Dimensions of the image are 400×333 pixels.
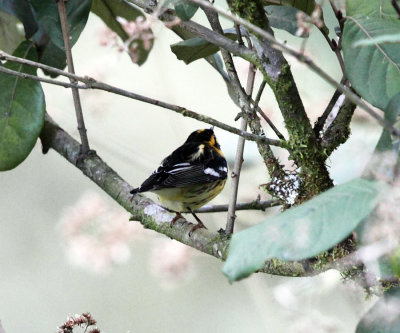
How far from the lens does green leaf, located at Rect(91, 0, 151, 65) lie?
189cm

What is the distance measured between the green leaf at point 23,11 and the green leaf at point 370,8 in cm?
94

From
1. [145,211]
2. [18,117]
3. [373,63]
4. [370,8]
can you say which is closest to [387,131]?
[373,63]

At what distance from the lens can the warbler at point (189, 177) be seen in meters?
2.26

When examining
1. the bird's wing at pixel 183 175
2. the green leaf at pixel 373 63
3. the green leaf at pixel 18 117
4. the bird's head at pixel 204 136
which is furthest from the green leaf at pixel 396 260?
the bird's head at pixel 204 136

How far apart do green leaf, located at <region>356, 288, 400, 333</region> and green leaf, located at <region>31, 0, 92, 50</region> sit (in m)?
1.11

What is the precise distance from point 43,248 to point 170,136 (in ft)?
3.23

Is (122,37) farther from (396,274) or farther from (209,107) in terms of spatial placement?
(396,274)

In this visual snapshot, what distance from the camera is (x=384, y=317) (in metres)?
0.78

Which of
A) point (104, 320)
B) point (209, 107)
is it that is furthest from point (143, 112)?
point (104, 320)

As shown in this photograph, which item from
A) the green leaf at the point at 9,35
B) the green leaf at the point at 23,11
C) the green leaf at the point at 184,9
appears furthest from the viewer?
the green leaf at the point at 9,35

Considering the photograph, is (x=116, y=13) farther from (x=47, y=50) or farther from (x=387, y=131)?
(x=387, y=131)

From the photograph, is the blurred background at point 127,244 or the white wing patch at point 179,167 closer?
the white wing patch at point 179,167

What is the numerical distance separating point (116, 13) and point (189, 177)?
2.22 feet

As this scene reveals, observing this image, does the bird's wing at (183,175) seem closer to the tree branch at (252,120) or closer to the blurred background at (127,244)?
the blurred background at (127,244)
